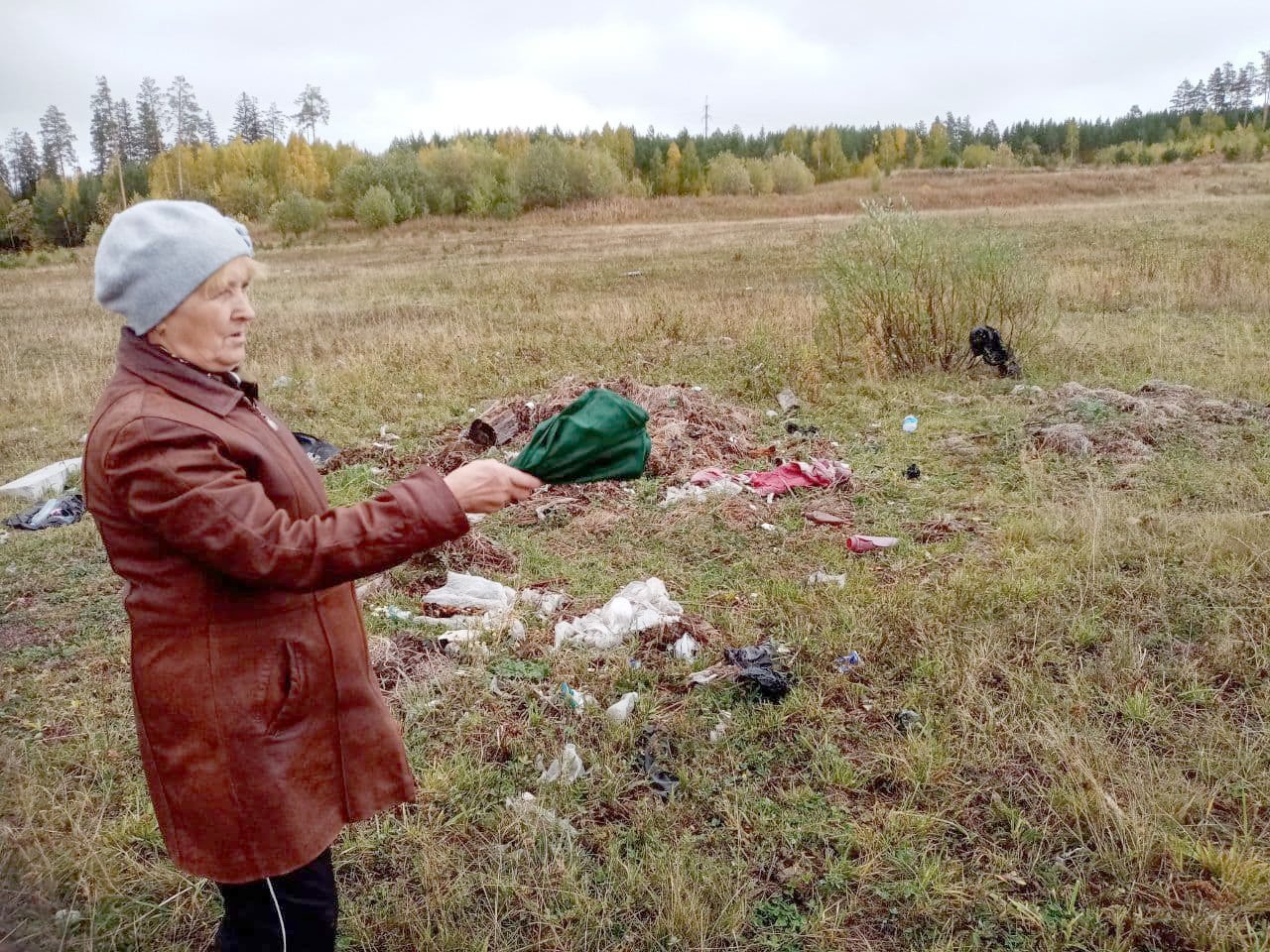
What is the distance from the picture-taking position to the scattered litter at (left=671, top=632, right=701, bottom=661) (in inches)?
155

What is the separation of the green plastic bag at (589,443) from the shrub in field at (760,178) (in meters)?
64.7

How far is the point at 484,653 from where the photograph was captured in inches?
153

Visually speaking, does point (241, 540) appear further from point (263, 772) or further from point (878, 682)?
point (878, 682)

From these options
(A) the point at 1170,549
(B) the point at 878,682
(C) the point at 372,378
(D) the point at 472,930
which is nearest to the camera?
(D) the point at 472,930

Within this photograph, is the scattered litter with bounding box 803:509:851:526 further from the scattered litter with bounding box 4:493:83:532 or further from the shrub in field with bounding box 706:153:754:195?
the shrub in field with bounding box 706:153:754:195

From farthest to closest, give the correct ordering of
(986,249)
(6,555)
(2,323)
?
(2,323)
(986,249)
(6,555)

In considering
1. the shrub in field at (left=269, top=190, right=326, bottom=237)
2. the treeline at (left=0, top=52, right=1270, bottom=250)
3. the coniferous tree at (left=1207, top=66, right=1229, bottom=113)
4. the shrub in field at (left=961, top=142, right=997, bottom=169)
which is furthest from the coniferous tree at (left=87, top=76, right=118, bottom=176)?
the coniferous tree at (left=1207, top=66, right=1229, bottom=113)

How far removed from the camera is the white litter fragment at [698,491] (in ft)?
19.6

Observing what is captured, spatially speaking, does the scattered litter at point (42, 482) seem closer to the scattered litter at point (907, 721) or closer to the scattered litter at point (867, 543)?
the scattered litter at point (867, 543)

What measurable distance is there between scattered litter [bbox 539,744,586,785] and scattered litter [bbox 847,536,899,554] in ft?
8.36

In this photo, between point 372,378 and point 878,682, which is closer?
point 878,682

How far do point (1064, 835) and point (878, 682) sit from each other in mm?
Result: 1021

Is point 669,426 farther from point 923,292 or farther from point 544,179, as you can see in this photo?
point 544,179

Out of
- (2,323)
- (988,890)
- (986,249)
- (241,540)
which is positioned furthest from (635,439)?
(2,323)
